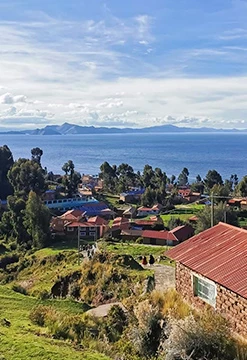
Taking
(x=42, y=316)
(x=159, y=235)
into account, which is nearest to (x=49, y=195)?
(x=159, y=235)

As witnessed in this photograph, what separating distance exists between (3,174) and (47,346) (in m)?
58.0

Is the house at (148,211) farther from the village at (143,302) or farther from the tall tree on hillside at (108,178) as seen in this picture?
the village at (143,302)

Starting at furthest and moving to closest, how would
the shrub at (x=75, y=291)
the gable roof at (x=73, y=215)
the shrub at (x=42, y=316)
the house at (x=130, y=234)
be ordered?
the gable roof at (x=73, y=215) < the house at (x=130, y=234) < the shrub at (x=75, y=291) < the shrub at (x=42, y=316)

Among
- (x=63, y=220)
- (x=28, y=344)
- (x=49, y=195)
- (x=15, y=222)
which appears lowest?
(x=63, y=220)

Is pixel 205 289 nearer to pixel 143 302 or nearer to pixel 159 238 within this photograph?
pixel 143 302

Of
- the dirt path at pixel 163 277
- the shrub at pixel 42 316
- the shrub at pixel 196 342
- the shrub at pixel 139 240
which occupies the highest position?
the shrub at pixel 196 342

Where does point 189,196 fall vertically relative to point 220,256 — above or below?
below

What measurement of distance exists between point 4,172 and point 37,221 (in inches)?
1051

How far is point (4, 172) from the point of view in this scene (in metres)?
63.8

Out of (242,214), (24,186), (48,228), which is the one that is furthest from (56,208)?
(242,214)

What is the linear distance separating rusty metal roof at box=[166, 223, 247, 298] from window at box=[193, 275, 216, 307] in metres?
0.23

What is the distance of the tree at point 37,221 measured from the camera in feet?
128

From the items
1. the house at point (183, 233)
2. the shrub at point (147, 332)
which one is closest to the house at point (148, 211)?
the house at point (183, 233)

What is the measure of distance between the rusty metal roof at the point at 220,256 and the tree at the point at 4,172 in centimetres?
5342
